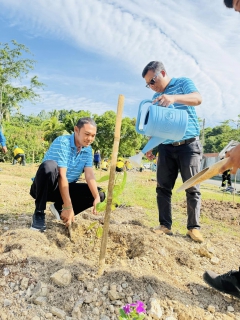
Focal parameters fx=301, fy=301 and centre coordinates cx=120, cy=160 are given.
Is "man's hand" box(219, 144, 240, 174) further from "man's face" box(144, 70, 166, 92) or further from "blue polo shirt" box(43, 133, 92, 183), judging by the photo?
"blue polo shirt" box(43, 133, 92, 183)

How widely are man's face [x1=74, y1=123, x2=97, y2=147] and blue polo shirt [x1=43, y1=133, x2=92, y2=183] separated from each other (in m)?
0.07

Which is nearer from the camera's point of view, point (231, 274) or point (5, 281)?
point (5, 281)

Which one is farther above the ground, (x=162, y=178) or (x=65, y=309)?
(x=162, y=178)

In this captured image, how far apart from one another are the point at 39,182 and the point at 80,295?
112cm

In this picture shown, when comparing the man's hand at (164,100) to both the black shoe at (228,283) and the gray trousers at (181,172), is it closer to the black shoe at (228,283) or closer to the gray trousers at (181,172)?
the gray trousers at (181,172)

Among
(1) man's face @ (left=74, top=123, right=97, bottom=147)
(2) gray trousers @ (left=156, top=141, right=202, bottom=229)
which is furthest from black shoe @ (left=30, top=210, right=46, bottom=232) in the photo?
(2) gray trousers @ (left=156, top=141, right=202, bottom=229)

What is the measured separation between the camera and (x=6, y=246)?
2.17 m

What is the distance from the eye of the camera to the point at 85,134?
2508 millimetres

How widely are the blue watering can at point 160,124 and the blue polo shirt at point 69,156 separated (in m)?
0.68

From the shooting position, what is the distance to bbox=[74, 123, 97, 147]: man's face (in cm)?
249

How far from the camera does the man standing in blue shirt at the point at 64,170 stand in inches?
98.2

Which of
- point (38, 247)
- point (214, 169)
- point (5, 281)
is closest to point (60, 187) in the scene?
point (38, 247)

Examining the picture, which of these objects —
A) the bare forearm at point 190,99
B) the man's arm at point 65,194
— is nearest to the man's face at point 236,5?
the bare forearm at point 190,99

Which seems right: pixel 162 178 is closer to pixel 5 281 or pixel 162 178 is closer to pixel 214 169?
pixel 214 169
